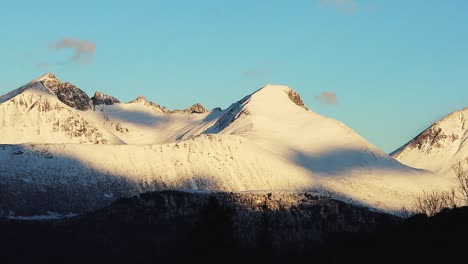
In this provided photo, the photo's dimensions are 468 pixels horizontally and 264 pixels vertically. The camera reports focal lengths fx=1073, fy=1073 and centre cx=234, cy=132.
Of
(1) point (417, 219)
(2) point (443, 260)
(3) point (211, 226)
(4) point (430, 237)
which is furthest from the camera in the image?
(1) point (417, 219)

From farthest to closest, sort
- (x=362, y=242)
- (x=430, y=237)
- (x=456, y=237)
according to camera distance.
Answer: (x=362, y=242) < (x=430, y=237) < (x=456, y=237)

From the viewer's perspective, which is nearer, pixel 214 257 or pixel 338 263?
pixel 214 257

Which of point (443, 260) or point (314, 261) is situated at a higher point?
point (314, 261)

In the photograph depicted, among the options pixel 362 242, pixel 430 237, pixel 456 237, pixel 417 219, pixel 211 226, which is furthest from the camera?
pixel 362 242

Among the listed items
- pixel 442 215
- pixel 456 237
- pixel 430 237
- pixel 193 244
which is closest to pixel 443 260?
A: pixel 456 237

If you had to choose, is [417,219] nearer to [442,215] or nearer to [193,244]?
[442,215]

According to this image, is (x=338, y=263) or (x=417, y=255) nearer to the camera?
(x=417, y=255)

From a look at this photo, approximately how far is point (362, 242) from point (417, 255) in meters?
53.4

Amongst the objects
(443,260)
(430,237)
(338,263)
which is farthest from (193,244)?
(443,260)

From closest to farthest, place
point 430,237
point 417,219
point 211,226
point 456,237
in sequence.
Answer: point 456,237
point 430,237
point 211,226
point 417,219

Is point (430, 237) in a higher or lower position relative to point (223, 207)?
lower

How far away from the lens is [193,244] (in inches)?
6225

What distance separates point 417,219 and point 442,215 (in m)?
19.5

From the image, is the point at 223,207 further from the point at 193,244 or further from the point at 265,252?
the point at 265,252
